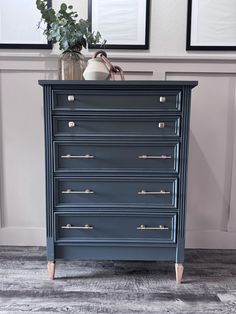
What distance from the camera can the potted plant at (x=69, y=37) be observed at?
156 centimetres

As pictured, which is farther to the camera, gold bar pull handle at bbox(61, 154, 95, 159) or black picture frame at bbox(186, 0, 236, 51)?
black picture frame at bbox(186, 0, 236, 51)

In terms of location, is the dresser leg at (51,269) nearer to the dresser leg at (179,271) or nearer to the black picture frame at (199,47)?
the dresser leg at (179,271)

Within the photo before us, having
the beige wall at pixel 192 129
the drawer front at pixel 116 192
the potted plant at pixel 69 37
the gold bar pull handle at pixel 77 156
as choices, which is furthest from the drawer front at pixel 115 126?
the beige wall at pixel 192 129

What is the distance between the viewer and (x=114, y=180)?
141 centimetres

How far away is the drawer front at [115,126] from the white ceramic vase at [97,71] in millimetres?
230

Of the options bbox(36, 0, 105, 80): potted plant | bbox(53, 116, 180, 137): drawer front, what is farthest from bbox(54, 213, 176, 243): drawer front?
bbox(36, 0, 105, 80): potted plant

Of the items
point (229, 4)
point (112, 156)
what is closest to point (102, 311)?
point (112, 156)

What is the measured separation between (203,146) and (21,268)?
4.50 feet

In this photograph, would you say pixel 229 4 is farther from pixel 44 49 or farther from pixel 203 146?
pixel 44 49

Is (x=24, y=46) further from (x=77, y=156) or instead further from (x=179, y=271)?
(x=179, y=271)

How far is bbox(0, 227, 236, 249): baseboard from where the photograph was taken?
6.36 ft

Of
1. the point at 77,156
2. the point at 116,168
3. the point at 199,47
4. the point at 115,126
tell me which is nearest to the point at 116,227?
the point at 116,168

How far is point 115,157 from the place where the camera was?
1.40m

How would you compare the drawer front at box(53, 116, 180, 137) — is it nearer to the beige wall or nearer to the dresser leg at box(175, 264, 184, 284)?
the beige wall
